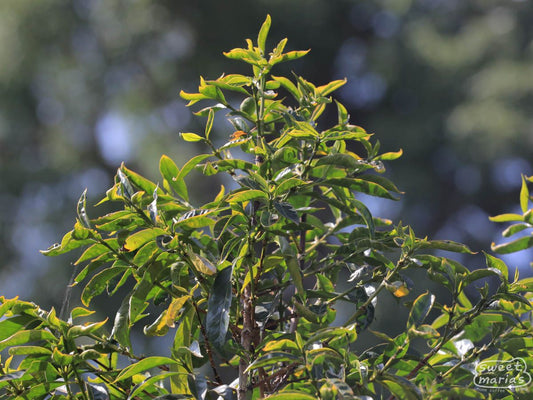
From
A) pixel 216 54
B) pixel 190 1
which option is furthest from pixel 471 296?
pixel 190 1

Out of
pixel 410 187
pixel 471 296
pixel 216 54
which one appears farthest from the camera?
pixel 216 54

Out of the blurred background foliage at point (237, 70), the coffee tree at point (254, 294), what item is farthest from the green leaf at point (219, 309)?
the blurred background foliage at point (237, 70)

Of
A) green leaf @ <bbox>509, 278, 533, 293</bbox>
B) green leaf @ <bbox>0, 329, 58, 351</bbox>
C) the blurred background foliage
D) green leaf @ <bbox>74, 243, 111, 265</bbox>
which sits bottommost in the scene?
green leaf @ <bbox>509, 278, 533, 293</bbox>

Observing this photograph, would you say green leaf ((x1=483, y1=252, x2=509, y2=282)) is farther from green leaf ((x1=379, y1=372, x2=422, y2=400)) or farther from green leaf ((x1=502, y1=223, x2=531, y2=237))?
green leaf ((x1=379, y1=372, x2=422, y2=400))

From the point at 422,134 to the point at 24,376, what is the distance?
392cm

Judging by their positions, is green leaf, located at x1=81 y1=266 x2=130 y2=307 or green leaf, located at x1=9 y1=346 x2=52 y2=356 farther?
green leaf, located at x1=81 y1=266 x2=130 y2=307

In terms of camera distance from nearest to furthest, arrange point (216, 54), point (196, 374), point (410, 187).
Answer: point (196, 374), point (410, 187), point (216, 54)

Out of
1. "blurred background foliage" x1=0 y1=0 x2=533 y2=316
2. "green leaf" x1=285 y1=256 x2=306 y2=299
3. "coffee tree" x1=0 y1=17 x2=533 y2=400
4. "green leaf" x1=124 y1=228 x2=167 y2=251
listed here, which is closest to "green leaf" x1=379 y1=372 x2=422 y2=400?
"coffee tree" x1=0 y1=17 x2=533 y2=400

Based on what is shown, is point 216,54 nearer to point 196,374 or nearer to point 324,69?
point 324,69

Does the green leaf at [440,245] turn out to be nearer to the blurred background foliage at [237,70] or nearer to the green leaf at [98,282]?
the green leaf at [98,282]

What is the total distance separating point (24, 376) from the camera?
580 millimetres

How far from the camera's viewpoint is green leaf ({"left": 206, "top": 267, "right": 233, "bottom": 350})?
546mm

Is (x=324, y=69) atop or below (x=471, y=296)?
atop

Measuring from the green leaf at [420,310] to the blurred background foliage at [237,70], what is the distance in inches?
131
